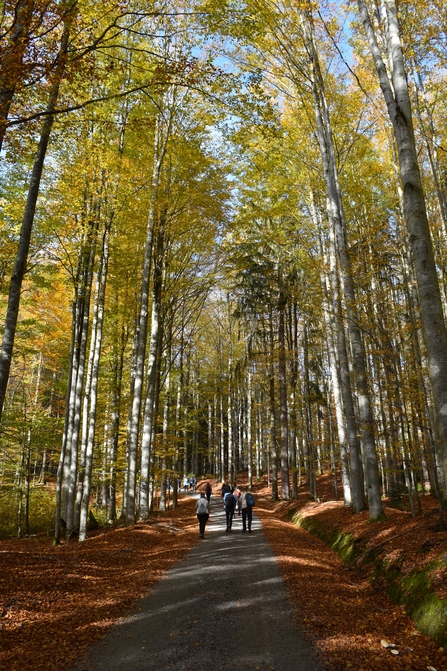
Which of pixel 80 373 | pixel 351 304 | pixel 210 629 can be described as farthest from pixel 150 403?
pixel 210 629

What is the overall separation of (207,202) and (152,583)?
11368 mm

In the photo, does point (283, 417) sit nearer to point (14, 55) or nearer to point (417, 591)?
point (417, 591)

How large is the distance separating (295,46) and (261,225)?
369 inches

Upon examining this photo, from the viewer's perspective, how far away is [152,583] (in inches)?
266

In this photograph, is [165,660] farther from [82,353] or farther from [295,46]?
[295,46]

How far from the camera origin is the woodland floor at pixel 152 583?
400 cm

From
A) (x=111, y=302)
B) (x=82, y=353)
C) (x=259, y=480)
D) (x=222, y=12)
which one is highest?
(x=222, y=12)

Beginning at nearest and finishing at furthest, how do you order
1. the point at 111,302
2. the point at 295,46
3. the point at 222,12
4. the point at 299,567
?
the point at 299,567
the point at 222,12
the point at 295,46
the point at 111,302

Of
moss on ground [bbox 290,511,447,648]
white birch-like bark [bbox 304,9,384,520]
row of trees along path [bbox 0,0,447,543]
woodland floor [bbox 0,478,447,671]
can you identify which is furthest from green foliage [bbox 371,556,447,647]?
white birch-like bark [bbox 304,9,384,520]

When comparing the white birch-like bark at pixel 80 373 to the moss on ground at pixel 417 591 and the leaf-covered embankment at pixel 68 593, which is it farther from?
the moss on ground at pixel 417 591

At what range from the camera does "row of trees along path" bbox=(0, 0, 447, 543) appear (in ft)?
20.9

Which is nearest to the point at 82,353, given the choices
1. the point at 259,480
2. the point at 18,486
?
the point at 18,486

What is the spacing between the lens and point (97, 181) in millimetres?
11984

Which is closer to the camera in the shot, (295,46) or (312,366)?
(295,46)
